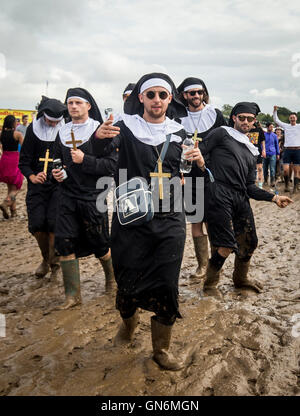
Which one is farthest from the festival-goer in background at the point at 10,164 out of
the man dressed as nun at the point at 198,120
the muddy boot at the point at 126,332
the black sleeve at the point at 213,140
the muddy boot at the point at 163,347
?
the muddy boot at the point at 163,347

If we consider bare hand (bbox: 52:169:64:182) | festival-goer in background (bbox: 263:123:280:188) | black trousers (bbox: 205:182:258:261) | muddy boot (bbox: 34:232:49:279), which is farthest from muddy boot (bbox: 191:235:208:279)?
festival-goer in background (bbox: 263:123:280:188)

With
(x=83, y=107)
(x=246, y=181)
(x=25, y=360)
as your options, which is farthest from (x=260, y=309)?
(x=83, y=107)

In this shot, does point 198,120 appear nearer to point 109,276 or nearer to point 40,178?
point 40,178

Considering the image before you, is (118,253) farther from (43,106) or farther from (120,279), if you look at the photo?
(43,106)

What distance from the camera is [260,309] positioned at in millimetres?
4383

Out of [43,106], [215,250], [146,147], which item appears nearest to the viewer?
[146,147]

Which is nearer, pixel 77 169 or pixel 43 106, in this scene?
pixel 77 169

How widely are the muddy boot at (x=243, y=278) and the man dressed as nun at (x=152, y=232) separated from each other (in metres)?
1.86

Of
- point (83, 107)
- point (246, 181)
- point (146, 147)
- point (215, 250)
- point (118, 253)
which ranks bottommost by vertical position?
point (215, 250)

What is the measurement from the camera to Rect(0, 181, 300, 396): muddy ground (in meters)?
3.00

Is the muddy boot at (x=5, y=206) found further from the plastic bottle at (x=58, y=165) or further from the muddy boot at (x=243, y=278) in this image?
the muddy boot at (x=243, y=278)

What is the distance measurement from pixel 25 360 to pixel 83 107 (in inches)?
105

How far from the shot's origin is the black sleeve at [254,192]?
4.43 metres

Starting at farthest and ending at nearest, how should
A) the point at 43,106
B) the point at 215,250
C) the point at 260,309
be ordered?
the point at 43,106 → the point at 215,250 → the point at 260,309
